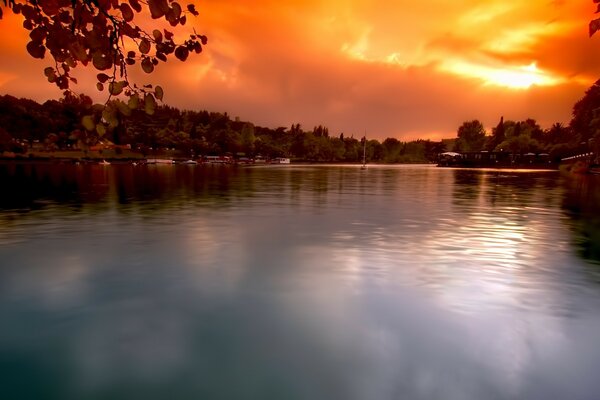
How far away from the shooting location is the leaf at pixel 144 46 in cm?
408

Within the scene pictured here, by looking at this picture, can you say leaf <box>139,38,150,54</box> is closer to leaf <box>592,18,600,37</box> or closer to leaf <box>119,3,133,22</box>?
leaf <box>119,3,133,22</box>

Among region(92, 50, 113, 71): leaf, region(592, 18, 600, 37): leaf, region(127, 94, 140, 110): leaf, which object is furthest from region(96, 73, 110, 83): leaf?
region(592, 18, 600, 37): leaf

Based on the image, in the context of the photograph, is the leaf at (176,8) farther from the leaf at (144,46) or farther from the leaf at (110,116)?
the leaf at (110,116)

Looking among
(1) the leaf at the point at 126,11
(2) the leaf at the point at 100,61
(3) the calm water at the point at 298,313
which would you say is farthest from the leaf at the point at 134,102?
(3) the calm water at the point at 298,313

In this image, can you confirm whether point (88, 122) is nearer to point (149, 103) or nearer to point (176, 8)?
point (149, 103)

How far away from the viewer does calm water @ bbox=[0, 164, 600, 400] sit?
24.5ft

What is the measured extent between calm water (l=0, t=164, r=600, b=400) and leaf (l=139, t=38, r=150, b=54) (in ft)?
18.5

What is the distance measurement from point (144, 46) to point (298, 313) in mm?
7738

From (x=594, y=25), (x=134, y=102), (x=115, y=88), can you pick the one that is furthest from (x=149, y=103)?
(x=594, y=25)

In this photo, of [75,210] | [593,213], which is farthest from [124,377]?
[593,213]

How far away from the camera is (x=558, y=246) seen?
60.1ft

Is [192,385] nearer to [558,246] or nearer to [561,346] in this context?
[561,346]

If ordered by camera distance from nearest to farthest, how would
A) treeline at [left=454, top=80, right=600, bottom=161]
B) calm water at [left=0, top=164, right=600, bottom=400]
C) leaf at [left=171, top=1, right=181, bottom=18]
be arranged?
1. leaf at [left=171, top=1, right=181, bottom=18]
2. calm water at [left=0, top=164, right=600, bottom=400]
3. treeline at [left=454, top=80, right=600, bottom=161]

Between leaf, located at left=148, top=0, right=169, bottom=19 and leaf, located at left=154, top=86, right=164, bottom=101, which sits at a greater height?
leaf, located at left=148, top=0, right=169, bottom=19
